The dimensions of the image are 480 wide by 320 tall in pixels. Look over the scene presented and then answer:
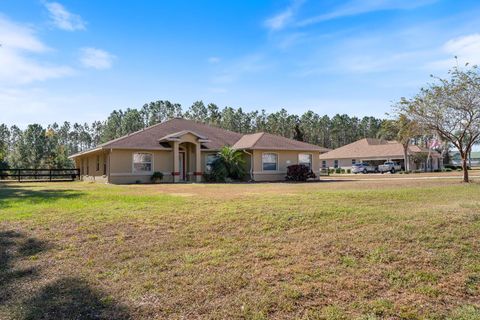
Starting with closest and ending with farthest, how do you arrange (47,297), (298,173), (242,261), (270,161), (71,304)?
(71,304), (47,297), (242,261), (298,173), (270,161)

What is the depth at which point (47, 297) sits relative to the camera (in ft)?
18.6

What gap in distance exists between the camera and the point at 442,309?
17.2 ft

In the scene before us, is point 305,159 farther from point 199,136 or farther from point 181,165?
point 181,165

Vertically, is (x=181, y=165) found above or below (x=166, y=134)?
below

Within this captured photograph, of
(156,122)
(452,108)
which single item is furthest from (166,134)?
(156,122)

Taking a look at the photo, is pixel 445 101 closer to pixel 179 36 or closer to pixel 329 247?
pixel 179 36

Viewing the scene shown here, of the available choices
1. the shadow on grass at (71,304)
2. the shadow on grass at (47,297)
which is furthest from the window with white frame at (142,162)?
the shadow on grass at (71,304)

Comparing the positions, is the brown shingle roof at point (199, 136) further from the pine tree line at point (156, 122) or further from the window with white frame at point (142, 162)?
the pine tree line at point (156, 122)

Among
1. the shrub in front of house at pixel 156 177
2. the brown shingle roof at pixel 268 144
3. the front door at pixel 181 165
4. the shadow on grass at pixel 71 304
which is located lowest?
the shadow on grass at pixel 71 304

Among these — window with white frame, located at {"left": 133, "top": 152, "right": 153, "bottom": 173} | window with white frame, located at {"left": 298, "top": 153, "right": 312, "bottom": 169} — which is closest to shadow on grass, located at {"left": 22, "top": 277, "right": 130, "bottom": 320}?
window with white frame, located at {"left": 133, "top": 152, "right": 153, "bottom": 173}

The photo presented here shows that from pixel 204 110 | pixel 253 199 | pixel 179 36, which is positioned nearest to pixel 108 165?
pixel 179 36

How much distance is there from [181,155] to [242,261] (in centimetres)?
2199

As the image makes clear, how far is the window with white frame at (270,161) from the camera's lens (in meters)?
28.4

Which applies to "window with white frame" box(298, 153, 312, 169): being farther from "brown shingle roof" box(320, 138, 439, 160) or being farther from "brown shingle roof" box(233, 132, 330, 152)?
"brown shingle roof" box(320, 138, 439, 160)
